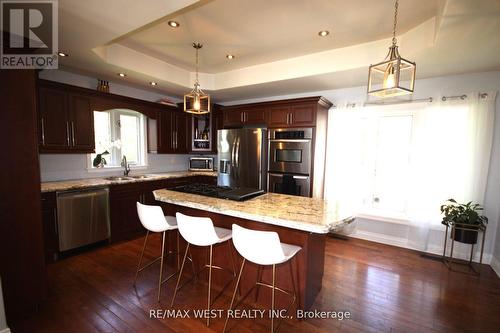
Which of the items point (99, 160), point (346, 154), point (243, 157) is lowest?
point (99, 160)

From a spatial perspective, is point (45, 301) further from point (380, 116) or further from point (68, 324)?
point (380, 116)

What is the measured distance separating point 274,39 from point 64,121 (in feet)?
9.99

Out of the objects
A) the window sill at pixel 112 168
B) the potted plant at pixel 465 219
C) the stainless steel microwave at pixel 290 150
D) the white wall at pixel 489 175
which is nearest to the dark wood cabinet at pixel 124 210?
the window sill at pixel 112 168

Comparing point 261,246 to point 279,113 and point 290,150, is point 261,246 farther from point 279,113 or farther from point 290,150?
point 279,113

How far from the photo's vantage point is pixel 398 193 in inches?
142

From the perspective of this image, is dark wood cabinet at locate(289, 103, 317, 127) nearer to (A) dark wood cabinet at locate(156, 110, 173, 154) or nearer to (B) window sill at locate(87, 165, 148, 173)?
(A) dark wood cabinet at locate(156, 110, 173, 154)

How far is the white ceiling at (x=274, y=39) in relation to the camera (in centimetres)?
183

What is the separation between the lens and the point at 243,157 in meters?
4.15

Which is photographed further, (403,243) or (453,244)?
(403,243)

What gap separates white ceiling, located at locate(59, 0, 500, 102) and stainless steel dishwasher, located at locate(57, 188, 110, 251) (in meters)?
1.78

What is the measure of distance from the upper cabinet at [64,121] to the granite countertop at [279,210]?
1.70m

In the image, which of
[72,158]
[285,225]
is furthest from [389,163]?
[72,158]

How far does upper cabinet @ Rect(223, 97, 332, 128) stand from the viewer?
11.8 feet

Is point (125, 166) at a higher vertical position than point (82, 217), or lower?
higher
